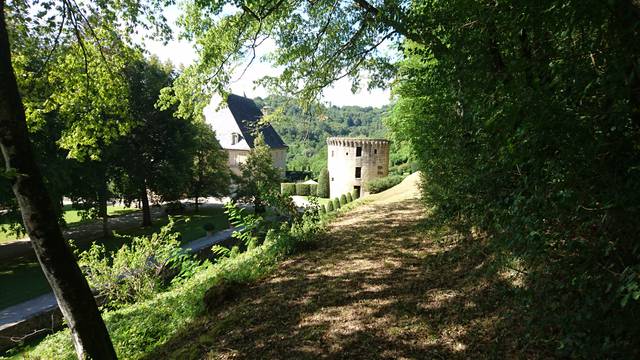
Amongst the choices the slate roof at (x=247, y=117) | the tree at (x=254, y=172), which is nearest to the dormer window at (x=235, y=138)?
the slate roof at (x=247, y=117)

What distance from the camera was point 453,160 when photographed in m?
4.93

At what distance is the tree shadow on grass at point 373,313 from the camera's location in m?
3.64

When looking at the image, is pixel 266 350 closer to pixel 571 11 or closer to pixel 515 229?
pixel 515 229

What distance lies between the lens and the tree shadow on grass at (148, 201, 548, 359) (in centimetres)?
364

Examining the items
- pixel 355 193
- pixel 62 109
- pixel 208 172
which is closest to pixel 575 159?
pixel 62 109

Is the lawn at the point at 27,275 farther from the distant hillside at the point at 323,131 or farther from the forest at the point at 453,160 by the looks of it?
the distant hillside at the point at 323,131

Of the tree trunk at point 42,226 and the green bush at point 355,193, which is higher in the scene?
the tree trunk at point 42,226

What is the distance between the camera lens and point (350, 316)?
444 centimetres

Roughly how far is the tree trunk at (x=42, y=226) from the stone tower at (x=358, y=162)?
25540mm

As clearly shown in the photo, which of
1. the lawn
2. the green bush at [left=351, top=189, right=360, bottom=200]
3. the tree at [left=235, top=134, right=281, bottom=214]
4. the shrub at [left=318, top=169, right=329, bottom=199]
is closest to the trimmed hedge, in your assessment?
the shrub at [left=318, top=169, right=329, bottom=199]

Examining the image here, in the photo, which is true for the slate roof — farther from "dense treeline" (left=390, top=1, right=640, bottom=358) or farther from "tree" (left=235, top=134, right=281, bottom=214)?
"dense treeline" (left=390, top=1, right=640, bottom=358)

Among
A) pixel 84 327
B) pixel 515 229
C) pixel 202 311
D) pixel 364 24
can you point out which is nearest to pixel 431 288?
pixel 515 229

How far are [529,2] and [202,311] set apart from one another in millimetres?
5545

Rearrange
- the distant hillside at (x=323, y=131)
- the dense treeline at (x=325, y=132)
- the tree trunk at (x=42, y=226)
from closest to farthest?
the tree trunk at (x=42, y=226) < the dense treeline at (x=325, y=132) < the distant hillside at (x=323, y=131)
